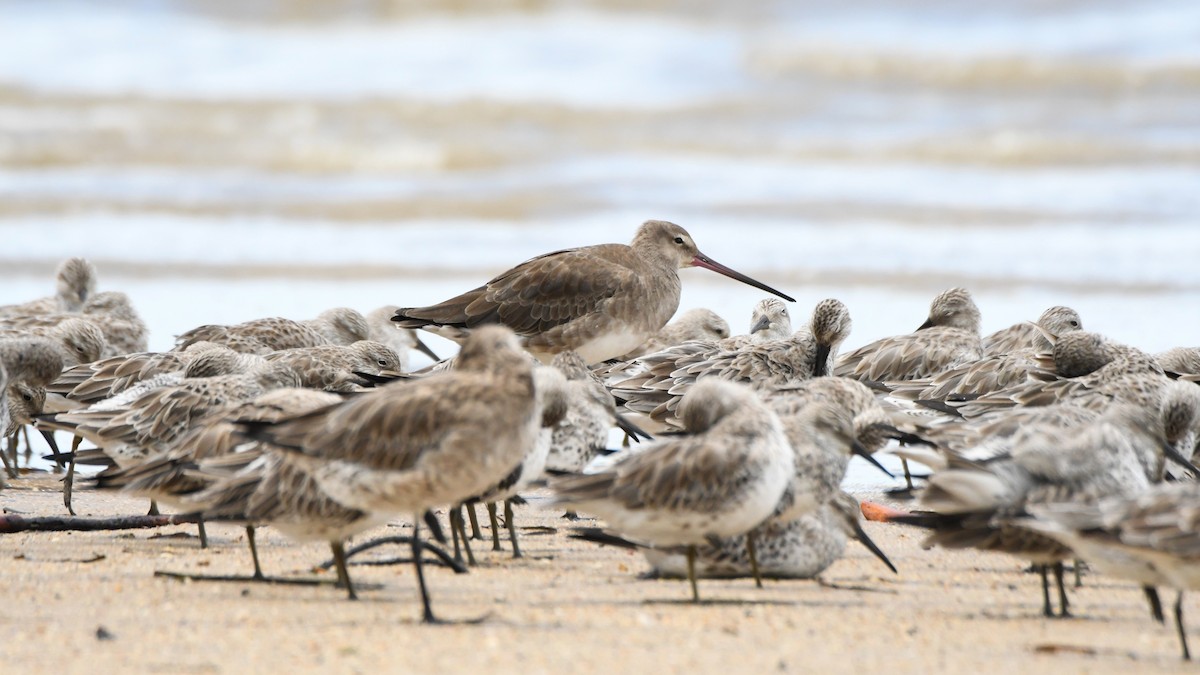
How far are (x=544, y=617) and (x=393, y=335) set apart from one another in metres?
6.44

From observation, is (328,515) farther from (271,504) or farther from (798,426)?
(798,426)

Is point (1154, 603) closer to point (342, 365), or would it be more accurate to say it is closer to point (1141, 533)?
point (1141, 533)

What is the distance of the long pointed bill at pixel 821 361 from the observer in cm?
848

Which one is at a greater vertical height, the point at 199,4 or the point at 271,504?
the point at 199,4

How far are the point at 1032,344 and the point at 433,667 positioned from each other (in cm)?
599

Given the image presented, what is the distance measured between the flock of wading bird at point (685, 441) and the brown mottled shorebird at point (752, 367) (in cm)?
1

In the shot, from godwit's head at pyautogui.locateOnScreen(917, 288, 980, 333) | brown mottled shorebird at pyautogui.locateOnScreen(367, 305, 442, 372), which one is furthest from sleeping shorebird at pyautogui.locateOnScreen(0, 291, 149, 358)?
godwit's head at pyautogui.locateOnScreen(917, 288, 980, 333)

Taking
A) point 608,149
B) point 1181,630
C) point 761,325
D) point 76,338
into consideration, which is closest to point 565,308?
point 761,325

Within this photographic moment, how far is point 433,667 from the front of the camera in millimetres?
4586

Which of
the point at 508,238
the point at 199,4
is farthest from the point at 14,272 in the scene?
the point at 199,4

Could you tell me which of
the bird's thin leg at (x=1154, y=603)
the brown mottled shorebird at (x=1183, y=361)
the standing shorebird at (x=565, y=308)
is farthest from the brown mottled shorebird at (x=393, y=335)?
Answer: the bird's thin leg at (x=1154, y=603)

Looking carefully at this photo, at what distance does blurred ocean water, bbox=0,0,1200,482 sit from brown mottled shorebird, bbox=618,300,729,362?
1.51 meters

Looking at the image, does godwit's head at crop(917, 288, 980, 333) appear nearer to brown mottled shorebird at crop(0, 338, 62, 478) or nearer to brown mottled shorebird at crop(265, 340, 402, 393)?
brown mottled shorebird at crop(265, 340, 402, 393)

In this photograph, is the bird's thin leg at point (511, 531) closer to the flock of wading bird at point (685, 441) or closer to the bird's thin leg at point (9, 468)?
the flock of wading bird at point (685, 441)
